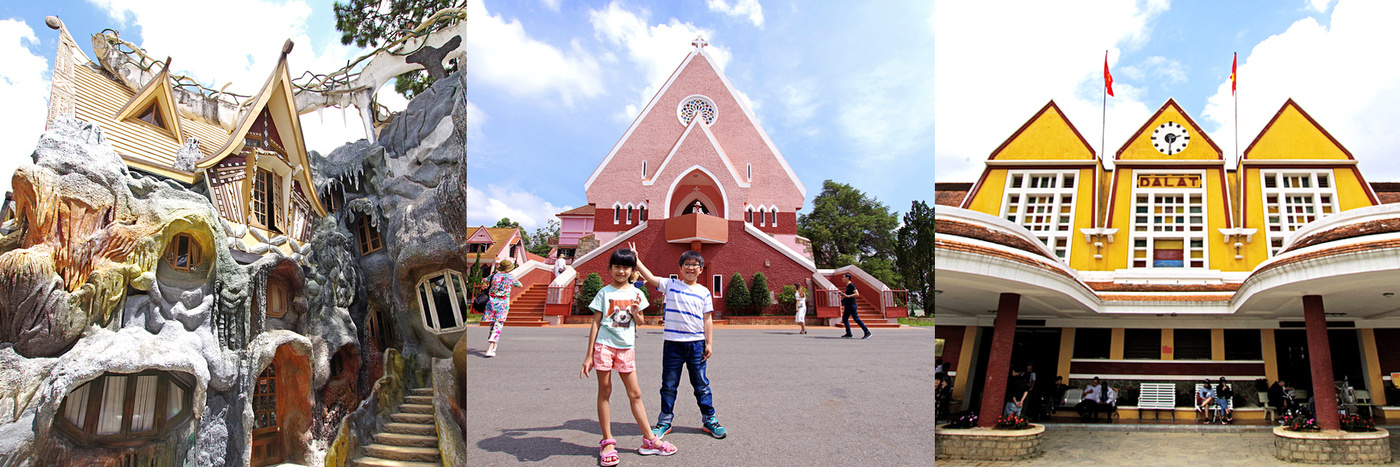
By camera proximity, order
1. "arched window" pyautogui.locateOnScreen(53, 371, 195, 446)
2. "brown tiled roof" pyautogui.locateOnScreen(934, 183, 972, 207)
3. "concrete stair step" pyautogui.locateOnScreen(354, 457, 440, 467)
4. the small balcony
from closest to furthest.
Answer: "arched window" pyautogui.locateOnScreen(53, 371, 195, 446) < "concrete stair step" pyautogui.locateOnScreen(354, 457, 440, 467) < the small balcony < "brown tiled roof" pyautogui.locateOnScreen(934, 183, 972, 207)

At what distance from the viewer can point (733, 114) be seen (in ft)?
17.1

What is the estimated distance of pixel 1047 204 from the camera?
724 centimetres

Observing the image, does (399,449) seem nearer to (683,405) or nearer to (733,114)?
(683,405)

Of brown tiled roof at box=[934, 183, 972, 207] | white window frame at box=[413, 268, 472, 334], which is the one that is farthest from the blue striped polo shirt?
brown tiled roof at box=[934, 183, 972, 207]

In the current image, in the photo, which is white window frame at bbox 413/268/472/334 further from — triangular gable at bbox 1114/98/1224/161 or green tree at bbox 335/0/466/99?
triangular gable at bbox 1114/98/1224/161

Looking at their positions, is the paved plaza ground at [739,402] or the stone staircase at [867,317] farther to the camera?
the stone staircase at [867,317]

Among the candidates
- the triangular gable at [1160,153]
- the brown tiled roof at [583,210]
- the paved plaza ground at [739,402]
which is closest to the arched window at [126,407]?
the paved plaza ground at [739,402]

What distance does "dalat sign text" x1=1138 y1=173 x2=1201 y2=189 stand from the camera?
745 cm

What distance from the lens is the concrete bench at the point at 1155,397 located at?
8.56 meters

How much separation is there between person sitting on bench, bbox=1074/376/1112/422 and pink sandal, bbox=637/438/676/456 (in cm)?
788

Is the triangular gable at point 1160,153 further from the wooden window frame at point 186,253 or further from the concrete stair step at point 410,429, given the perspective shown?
the wooden window frame at point 186,253

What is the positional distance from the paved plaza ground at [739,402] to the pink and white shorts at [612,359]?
13.4 inches

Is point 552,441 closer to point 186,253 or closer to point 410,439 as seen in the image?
point 410,439

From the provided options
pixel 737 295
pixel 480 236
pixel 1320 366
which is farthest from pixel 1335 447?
pixel 480 236
